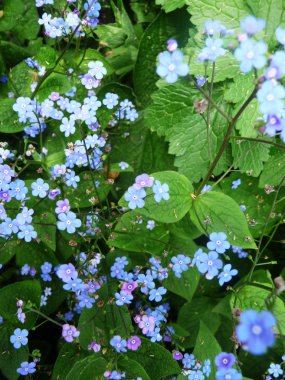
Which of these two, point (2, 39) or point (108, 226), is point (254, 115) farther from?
point (2, 39)

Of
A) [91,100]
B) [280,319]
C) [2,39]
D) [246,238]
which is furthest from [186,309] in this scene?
[2,39]

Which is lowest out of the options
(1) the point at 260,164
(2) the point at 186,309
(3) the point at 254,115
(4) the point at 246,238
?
(2) the point at 186,309

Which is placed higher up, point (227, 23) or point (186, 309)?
point (227, 23)

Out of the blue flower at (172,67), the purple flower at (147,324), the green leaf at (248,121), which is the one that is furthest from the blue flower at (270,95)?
the green leaf at (248,121)

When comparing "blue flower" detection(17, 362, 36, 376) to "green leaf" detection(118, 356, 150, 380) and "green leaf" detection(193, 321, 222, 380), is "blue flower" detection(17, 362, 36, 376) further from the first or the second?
"green leaf" detection(193, 321, 222, 380)

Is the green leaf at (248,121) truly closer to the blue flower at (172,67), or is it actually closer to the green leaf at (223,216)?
the green leaf at (223,216)

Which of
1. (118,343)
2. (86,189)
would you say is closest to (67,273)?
(118,343)

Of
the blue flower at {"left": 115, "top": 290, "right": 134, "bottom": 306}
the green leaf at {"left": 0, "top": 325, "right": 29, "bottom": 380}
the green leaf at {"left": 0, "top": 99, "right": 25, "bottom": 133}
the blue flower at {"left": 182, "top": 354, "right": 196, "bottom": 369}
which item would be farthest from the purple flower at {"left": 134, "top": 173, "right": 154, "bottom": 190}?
the green leaf at {"left": 0, "top": 325, "right": 29, "bottom": 380}
